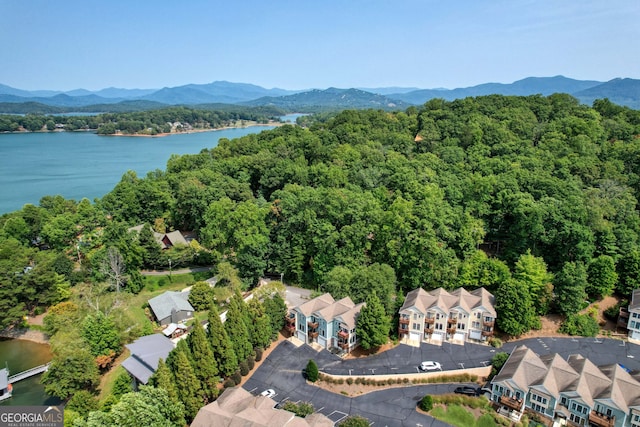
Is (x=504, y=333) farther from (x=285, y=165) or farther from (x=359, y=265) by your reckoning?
(x=285, y=165)

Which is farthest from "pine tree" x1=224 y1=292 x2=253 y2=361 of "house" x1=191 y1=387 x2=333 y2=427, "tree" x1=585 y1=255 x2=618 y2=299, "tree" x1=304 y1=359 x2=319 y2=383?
"tree" x1=585 y1=255 x2=618 y2=299

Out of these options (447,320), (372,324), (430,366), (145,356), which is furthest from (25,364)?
(447,320)

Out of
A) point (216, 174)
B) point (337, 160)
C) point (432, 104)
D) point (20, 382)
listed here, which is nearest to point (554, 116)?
point (432, 104)

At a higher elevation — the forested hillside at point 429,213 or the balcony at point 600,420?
the forested hillside at point 429,213

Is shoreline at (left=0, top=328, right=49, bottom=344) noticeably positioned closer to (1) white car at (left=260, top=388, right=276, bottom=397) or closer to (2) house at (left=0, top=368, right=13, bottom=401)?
(2) house at (left=0, top=368, right=13, bottom=401)

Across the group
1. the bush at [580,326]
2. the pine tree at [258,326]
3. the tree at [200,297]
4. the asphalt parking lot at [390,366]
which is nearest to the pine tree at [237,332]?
the pine tree at [258,326]

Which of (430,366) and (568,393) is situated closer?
(568,393)

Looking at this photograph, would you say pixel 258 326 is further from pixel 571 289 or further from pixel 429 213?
pixel 571 289

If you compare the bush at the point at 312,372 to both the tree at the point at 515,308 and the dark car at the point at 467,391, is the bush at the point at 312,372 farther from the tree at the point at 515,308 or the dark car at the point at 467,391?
the tree at the point at 515,308
